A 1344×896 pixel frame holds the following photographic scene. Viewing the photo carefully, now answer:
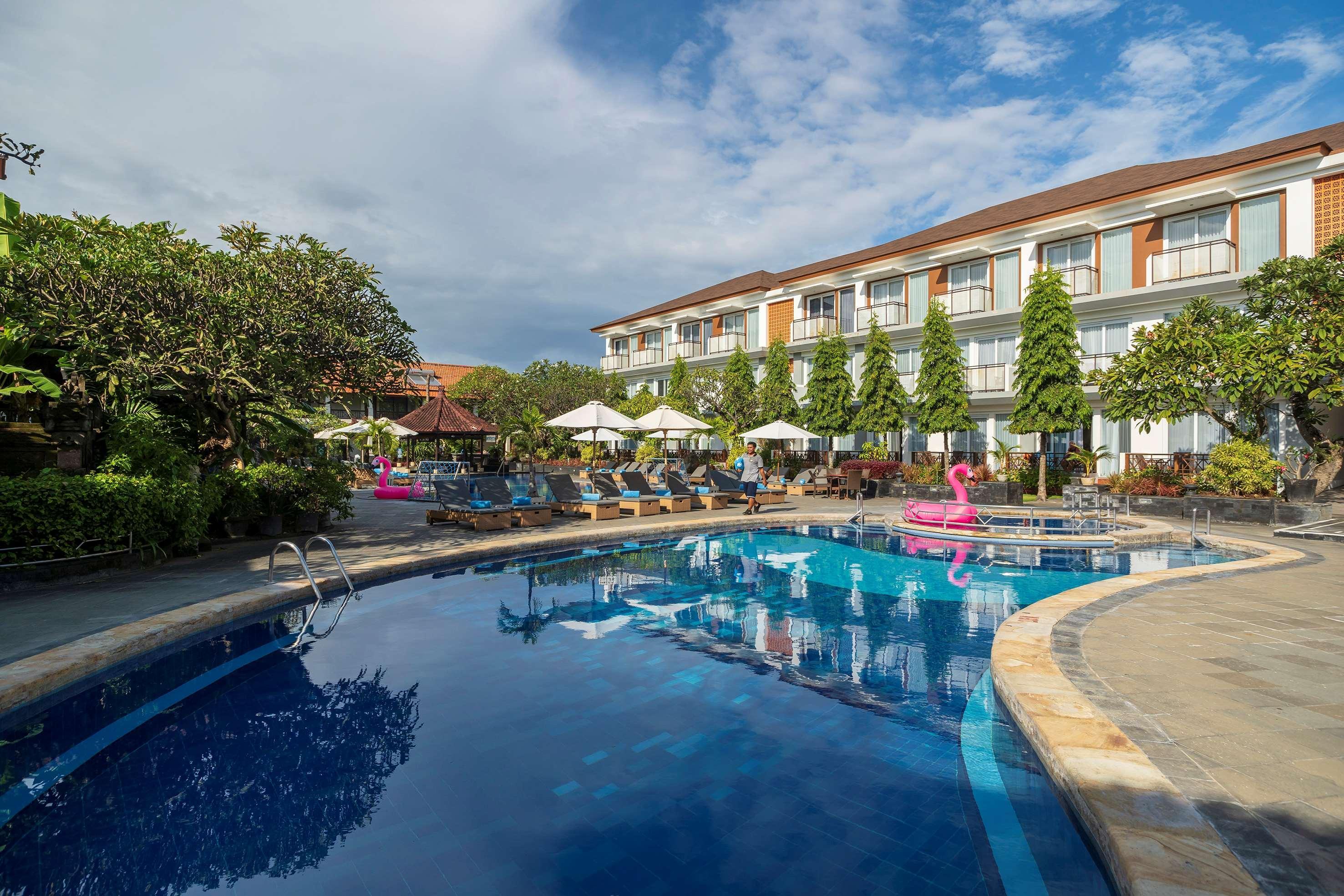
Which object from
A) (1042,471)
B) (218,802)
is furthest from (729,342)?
(218,802)

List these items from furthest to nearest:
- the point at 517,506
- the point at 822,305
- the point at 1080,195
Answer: the point at 822,305 → the point at 1080,195 → the point at 517,506

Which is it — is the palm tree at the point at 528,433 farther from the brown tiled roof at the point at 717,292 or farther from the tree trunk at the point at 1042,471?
the tree trunk at the point at 1042,471

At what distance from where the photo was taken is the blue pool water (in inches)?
126

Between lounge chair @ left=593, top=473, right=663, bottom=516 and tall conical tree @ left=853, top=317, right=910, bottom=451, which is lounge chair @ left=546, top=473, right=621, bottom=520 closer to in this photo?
lounge chair @ left=593, top=473, right=663, bottom=516

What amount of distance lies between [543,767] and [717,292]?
36.1m

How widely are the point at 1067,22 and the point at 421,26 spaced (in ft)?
54.3

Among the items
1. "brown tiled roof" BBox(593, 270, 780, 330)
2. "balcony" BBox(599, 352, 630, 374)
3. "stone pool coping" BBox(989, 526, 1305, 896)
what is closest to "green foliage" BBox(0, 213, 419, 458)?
"stone pool coping" BBox(989, 526, 1305, 896)

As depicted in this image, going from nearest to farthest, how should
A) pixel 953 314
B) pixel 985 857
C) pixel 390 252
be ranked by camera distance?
pixel 985 857, pixel 390 252, pixel 953 314

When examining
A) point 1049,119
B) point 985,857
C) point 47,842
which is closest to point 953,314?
point 1049,119

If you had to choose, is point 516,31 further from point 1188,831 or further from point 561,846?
point 1188,831

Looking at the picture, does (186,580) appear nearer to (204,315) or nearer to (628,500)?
(204,315)

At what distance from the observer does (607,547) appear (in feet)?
40.9

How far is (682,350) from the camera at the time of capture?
3878cm

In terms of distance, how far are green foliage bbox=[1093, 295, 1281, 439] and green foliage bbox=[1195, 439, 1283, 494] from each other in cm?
94
